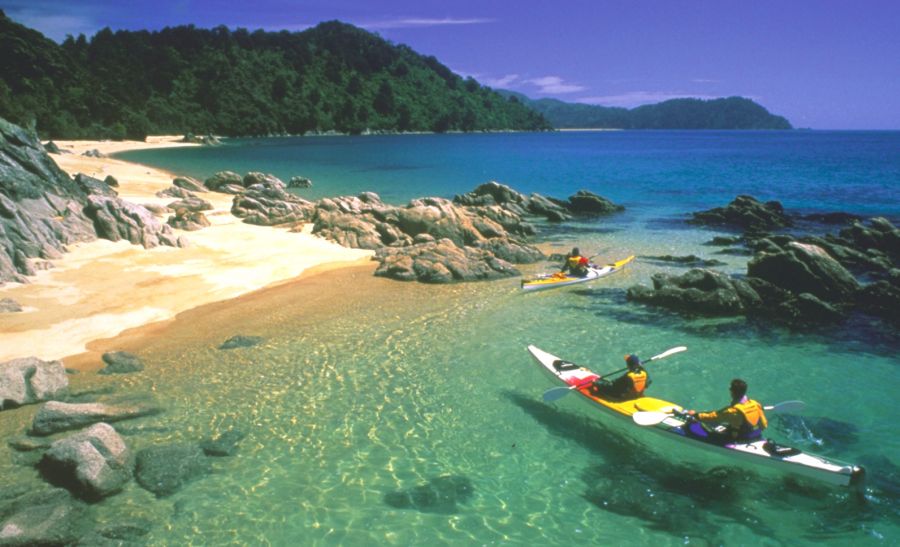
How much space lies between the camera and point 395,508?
33.6 feet

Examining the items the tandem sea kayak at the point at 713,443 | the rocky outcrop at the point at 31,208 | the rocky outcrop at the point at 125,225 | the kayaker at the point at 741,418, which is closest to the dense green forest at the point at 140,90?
the rocky outcrop at the point at 31,208

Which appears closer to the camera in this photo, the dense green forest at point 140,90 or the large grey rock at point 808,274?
the large grey rock at point 808,274

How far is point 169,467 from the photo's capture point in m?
10.9

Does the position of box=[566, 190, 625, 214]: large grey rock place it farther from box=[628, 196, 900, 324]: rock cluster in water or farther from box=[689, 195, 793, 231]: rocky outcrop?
box=[628, 196, 900, 324]: rock cluster in water

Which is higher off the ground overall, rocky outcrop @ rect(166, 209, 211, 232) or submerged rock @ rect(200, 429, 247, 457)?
rocky outcrop @ rect(166, 209, 211, 232)

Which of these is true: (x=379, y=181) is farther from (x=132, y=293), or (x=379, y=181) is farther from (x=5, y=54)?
(x=5, y=54)

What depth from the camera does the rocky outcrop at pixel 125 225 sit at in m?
26.0

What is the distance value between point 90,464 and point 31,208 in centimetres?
1918

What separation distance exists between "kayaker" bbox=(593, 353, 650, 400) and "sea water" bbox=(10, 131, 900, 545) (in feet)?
2.67

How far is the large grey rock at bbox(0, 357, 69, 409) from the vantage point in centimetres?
1290

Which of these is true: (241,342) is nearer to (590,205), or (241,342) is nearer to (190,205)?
(190,205)

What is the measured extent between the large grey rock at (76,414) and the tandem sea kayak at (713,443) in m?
10.5

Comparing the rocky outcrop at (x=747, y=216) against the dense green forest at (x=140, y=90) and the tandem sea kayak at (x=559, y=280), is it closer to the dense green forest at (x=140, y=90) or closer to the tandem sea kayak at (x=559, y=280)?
the tandem sea kayak at (x=559, y=280)

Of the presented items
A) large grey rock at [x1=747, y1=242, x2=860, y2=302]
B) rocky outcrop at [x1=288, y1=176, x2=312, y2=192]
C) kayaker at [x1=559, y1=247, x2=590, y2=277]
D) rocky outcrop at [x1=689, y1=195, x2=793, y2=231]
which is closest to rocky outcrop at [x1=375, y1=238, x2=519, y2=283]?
kayaker at [x1=559, y1=247, x2=590, y2=277]
